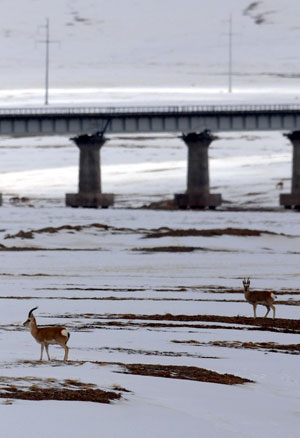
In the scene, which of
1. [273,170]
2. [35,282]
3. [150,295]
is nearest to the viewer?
[150,295]

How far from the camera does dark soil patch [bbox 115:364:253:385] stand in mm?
19766

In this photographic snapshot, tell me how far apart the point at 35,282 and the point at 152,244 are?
865 inches

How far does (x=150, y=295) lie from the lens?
3662cm

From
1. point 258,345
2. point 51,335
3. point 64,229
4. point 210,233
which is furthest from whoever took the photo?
point 64,229

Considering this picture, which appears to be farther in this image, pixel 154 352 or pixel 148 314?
pixel 148 314

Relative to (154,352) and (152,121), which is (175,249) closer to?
(154,352)

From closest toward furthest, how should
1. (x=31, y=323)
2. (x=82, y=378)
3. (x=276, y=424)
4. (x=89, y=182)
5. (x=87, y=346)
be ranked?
(x=276, y=424) → (x=82, y=378) → (x=31, y=323) → (x=87, y=346) → (x=89, y=182)

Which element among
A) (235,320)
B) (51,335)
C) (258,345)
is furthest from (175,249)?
(51,335)

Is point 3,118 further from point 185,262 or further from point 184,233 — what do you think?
point 185,262

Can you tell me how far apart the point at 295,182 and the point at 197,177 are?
8664 millimetres

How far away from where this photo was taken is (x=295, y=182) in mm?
113125

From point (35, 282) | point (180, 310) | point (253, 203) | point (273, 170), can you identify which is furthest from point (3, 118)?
point (180, 310)

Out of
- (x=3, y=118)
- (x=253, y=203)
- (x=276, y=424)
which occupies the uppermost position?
(x=3, y=118)

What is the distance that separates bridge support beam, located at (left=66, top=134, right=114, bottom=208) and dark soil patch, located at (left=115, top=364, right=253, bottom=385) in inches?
3351
